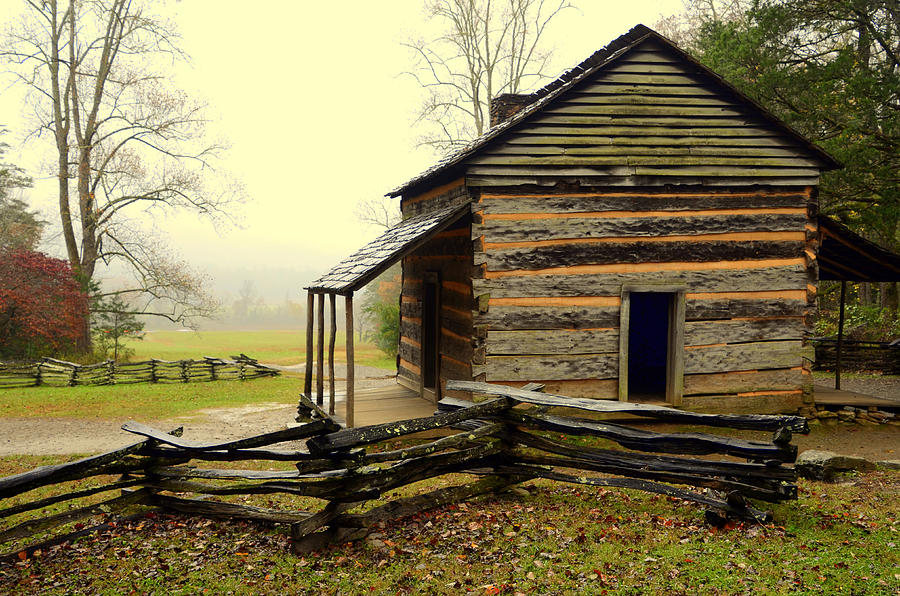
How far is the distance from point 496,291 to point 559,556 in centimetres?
478

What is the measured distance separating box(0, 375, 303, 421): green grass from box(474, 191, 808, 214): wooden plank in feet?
30.0

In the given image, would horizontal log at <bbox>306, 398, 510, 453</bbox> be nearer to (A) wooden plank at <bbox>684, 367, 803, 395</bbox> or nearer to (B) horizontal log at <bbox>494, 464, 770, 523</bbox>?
(B) horizontal log at <bbox>494, 464, 770, 523</bbox>

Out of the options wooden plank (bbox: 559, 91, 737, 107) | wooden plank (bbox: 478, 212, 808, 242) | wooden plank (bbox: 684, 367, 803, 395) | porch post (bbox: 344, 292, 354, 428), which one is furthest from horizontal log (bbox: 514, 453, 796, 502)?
wooden plank (bbox: 559, 91, 737, 107)

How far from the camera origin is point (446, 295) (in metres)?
11.4

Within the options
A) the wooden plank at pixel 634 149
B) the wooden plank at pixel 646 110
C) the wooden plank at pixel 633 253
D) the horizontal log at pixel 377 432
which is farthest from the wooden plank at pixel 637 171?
the horizontal log at pixel 377 432

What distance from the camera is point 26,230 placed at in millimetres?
24469

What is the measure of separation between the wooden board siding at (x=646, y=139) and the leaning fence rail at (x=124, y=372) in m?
14.5

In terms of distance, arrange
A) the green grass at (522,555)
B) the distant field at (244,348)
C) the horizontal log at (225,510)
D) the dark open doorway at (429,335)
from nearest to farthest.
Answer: the green grass at (522,555), the horizontal log at (225,510), the dark open doorway at (429,335), the distant field at (244,348)

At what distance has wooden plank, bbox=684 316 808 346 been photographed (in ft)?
33.0

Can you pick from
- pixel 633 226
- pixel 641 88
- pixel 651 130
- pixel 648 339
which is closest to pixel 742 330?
pixel 633 226

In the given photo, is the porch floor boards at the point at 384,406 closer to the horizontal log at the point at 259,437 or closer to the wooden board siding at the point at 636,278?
the wooden board siding at the point at 636,278

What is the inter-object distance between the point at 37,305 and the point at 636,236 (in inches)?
770

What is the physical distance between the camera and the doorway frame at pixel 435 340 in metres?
11.7

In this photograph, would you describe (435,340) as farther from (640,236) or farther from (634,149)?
(634,149)
